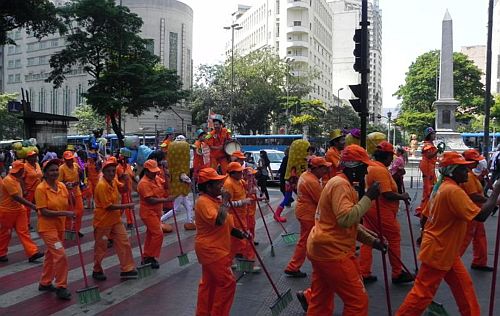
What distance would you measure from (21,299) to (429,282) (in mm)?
4715

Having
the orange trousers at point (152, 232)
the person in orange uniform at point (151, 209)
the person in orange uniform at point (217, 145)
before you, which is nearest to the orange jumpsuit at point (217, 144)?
the person in orange uniform at point (217, 145)

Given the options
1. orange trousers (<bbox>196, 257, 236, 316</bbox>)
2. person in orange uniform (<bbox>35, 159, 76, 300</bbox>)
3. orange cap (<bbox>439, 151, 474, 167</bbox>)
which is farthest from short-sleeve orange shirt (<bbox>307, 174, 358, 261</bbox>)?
person in orange uniform (<bbox>35, 159, 76, 300</bbox>)

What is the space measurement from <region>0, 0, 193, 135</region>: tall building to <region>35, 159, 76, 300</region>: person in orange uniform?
51250mm

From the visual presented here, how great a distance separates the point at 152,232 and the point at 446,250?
4368 millimetres

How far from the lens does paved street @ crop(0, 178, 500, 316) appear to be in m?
5.90

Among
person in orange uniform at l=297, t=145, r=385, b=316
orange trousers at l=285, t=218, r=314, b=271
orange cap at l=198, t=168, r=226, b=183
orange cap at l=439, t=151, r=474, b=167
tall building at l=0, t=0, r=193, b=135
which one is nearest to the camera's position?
person in orange uniform at l=297, t=145, r=385, b=316

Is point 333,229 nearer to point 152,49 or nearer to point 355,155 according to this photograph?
point 355,155

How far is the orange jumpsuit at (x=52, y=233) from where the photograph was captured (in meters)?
6.25

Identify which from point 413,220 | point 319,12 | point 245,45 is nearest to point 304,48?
point 319,12

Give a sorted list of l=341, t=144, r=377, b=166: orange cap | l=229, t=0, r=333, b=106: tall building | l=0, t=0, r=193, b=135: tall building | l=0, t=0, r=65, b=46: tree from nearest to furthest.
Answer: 1. l=341, t=144, r=377, b=166: orange cap
2. l=0, t=0, r=65, b=46: tree
3. l=0, t=0, r=193, b=135: tall building
4. l=229, t=0, r=333, b=106: tall building

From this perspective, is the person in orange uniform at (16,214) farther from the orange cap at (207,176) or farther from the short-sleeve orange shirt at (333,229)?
the short-sleeve orange shirt at (333,229)

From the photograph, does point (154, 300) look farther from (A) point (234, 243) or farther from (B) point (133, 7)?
(B) point (133, 7)

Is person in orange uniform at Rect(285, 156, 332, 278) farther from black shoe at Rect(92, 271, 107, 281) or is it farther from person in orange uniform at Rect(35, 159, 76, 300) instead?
person in orange uniform at Rect(35, 159, 76, 300)

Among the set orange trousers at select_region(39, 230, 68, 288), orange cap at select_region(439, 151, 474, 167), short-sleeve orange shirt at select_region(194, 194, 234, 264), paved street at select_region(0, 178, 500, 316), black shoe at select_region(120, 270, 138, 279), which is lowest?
paved street at select_region(0, 178, 500, 316)
